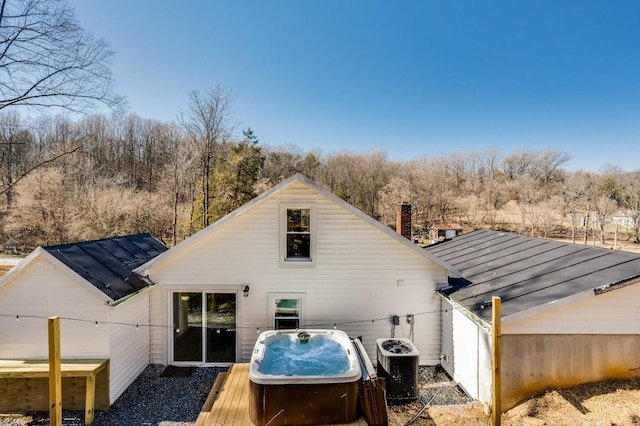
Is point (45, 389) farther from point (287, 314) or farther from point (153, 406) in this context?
point (287, 314)

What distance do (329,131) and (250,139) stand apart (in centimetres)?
737

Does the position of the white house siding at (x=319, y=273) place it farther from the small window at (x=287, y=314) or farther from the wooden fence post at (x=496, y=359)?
the wooden fence post at (x=496, y=359)

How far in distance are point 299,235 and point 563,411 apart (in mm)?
5675

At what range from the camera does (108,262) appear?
691 centimetres

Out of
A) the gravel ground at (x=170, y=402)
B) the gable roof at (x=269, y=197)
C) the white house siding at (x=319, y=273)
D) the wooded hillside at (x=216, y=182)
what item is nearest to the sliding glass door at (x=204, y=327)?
the white house siding at (x=319, y=273)

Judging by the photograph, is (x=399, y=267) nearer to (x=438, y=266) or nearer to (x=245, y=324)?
(x=438, y=266)

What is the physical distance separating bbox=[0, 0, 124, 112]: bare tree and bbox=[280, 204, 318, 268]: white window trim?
7.79 m

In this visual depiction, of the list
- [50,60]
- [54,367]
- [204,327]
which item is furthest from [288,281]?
[50,60]

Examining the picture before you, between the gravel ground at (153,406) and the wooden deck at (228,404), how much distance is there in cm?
55

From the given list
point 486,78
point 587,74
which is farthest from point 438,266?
point 587,74

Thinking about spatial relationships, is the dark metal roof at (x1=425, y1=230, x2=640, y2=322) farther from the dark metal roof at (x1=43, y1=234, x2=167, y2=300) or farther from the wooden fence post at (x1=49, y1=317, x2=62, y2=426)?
the dark metal roof at (x1=43, y1=234, x2=167, y2=300)

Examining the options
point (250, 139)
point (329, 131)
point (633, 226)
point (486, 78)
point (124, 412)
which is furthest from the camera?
point (633, 226)

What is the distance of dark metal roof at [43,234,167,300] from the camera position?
5914 mm

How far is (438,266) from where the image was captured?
24.1ft
